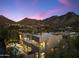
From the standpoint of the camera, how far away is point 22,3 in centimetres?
247

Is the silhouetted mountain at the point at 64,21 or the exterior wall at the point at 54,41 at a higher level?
the silhouetted mountain at the point at 64,21

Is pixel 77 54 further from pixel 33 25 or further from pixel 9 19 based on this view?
pixel 9 19

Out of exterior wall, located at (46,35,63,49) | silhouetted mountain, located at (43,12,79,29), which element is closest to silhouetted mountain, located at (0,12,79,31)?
silhouetted mountain, located at (43,12,79,29)

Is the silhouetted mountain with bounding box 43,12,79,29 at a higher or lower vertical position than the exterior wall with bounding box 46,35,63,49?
higher

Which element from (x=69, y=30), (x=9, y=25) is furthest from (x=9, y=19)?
(x=69, y=30)

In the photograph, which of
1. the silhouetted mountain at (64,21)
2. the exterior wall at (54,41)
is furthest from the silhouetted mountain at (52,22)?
the exterior wall at (54,41)

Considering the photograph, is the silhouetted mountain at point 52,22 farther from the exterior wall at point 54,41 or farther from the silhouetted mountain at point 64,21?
the exterior wall at point 54,41

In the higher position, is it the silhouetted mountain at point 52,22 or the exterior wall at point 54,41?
the silhouetted mountain at point 52,22

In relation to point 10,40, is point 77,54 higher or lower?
lower

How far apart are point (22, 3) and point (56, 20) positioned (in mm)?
463

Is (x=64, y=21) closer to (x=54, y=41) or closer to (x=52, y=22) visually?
(x=52, y=22)

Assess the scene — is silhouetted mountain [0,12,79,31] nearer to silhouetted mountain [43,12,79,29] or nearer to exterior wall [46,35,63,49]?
silhouetted mountain [43,12,79,29]

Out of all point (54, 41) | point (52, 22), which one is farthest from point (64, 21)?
point (54, 41)

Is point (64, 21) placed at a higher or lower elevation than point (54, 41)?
higher
